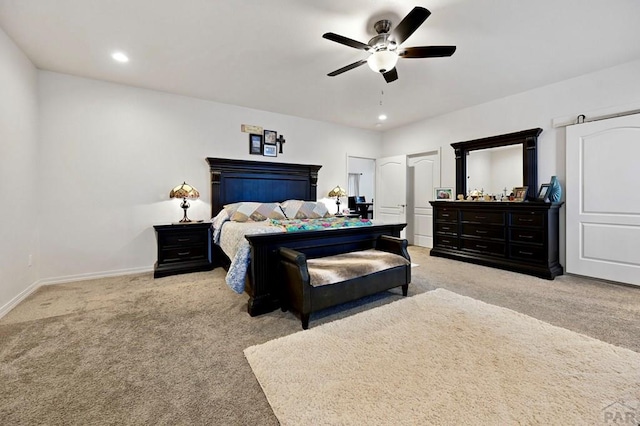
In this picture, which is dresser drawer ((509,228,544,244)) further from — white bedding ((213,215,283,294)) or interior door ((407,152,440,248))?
white bedding ((213,215,283,294))

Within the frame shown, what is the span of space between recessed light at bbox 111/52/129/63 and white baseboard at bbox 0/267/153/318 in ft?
8.98

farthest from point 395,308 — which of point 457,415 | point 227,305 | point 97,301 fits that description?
point 97,301

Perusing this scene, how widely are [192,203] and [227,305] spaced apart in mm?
2219

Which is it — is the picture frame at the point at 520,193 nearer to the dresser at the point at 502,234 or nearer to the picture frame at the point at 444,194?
the dresser at the point at 502,234

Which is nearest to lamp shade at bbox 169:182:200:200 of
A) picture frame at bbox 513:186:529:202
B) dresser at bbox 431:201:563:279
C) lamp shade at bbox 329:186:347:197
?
lamp shade at bbox 329:186:347:197

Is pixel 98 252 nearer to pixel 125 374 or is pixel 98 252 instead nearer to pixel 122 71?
pixel 122 71

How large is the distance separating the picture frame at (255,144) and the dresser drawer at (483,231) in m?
3.81

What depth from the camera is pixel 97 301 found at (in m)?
2.76

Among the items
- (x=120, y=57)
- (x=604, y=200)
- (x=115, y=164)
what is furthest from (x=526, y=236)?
(x=115, y=164)

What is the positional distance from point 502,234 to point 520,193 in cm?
69

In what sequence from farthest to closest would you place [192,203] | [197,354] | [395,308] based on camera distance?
[192,203] < [395,308] < [197,354]

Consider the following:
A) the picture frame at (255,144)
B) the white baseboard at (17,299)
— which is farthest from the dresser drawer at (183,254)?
the picture frame at (255,144)

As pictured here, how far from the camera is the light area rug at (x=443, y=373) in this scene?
1306mm

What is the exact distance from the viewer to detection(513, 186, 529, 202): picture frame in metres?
3.93
